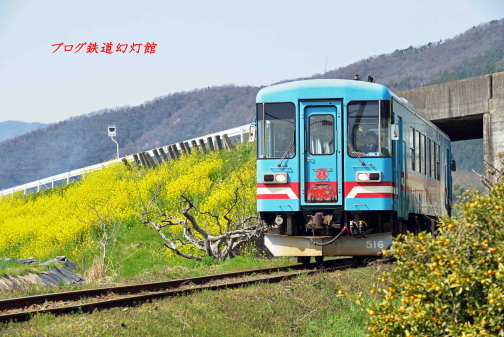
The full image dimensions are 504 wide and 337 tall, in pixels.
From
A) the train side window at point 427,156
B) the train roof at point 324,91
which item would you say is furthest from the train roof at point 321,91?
the train side window at point 427,156

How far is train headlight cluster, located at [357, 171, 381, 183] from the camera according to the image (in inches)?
512

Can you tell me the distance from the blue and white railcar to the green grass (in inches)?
78.2

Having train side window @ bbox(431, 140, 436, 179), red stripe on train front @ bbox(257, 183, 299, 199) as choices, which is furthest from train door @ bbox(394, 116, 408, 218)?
train side window @ bbox(431, 140, 436, 179)

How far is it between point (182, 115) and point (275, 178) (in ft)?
397

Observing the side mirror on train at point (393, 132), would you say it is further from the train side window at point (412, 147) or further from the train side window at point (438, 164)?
the train side window at point (438, 164)

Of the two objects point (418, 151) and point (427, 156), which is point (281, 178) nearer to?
point (418, 151)

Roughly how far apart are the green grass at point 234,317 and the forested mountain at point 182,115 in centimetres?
8723

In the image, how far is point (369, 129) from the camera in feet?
43.2

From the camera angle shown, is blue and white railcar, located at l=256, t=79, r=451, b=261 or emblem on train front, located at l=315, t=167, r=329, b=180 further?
emblem on train front, located at l=315, t=167, r=329, b=180

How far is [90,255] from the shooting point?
2533 cm

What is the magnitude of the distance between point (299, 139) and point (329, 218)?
57.2 inches

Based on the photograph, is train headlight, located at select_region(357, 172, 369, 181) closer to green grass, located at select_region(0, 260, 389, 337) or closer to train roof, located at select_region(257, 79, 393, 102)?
train roof, located at select_region(257, 79, 393, 102)

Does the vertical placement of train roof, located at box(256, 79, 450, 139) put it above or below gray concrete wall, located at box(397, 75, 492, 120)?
below

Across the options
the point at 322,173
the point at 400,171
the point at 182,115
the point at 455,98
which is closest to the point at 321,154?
the point at 322,173
